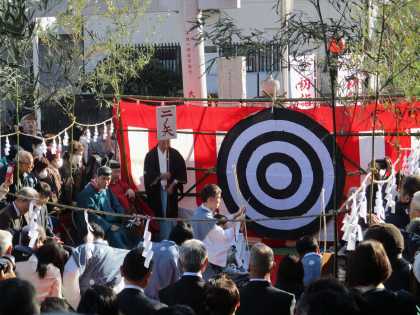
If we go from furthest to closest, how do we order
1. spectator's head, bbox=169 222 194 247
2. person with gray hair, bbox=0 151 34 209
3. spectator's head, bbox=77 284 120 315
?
1. person with gray hair, bbox=0 151 34 209
2. spectator's head, bbox=169 222 194 247
3. spectator's head, bbox=77 284 120 315

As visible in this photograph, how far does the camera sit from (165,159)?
760cm

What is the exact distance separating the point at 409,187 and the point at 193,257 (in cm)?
209

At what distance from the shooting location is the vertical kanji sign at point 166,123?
7.29 meters

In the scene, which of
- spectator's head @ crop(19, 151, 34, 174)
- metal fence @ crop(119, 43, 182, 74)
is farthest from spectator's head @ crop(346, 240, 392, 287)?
metal fence @ crop(119, 43, 182, 74)

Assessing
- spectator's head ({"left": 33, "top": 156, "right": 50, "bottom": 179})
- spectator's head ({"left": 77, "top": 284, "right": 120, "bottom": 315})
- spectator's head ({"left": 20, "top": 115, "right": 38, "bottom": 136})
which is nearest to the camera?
spectator's head ({"left": 77, "top": 284, "right": 120, "bottom": 315})

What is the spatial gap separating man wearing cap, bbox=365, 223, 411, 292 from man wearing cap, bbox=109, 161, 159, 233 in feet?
14.1

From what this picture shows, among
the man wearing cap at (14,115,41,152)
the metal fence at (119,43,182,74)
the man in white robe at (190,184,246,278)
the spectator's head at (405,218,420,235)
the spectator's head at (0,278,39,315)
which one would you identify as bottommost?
the man in white robe at (190,184,246,278)

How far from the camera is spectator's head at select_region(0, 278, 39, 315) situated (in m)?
2.48

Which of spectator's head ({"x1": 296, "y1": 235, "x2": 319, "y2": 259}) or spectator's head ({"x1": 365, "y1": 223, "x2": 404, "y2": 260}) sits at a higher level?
spectator's head ({"x1": 365, "y1": 223, "x2": 404, "y2": 260})

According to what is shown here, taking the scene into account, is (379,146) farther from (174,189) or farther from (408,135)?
(174,189)

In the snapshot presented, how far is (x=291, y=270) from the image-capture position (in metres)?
3.73

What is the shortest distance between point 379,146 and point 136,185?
3.41 m

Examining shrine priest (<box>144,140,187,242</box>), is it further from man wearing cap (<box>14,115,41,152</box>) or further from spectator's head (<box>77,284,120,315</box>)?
spectator's head (<box>77,284,120,315</box>)

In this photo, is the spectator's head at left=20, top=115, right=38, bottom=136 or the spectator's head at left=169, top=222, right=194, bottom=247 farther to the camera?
the spectator's head at left=20, top=115, right=38, bottom=136
